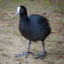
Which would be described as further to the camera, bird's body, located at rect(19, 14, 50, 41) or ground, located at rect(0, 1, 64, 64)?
ground, located at rect(0, 1, 64, 64)

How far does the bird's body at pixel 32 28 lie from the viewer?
5963 millimetres

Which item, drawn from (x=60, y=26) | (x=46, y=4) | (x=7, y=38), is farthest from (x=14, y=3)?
(x=7, y=38)

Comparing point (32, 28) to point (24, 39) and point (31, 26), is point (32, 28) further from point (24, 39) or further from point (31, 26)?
point (24, 39)

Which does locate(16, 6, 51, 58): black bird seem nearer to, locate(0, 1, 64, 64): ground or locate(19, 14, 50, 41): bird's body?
locate(19, 14, 50, 41): bird's body

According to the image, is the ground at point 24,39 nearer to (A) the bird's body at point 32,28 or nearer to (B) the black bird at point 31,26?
(B) the black bird at point 31,26

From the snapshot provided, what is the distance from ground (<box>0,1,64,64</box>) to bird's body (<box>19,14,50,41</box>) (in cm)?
78

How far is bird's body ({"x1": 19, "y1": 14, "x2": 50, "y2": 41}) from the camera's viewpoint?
596 centimetres

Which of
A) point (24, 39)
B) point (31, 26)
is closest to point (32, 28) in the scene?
point (31, 26)

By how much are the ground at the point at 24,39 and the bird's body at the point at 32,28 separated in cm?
78

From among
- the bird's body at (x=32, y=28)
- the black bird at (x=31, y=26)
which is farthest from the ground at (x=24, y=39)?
the bird's body at (x=32, y=28)

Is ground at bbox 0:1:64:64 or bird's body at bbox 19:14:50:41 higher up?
bird's body at bbox 19:14:50:41

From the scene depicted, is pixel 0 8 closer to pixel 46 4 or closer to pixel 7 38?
pixel 46 4

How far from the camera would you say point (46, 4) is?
1205 cm

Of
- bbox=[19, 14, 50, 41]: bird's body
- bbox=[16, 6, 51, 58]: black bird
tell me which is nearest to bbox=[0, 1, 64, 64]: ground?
bbox=[16, 6, 51, 58]: black bird
